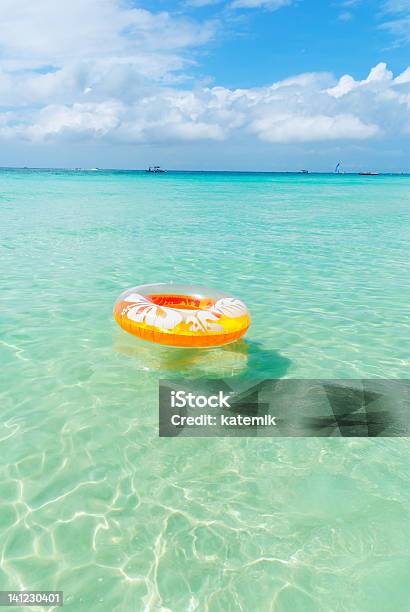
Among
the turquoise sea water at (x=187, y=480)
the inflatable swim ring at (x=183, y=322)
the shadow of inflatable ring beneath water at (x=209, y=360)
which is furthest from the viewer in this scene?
the shadow of inflatable ring beneath water at (x=209, y=360)

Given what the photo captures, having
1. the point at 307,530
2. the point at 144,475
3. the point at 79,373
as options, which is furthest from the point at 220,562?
the point at 79,373

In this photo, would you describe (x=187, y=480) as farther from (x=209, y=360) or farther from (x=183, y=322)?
(x=209, y=360)

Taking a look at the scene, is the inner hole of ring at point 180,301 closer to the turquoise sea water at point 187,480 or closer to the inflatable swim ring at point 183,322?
the inflatable swim ring at point 183,322

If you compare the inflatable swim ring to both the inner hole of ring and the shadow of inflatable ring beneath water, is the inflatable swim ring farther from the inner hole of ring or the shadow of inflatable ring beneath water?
the shadow of inflatable ring beneath water

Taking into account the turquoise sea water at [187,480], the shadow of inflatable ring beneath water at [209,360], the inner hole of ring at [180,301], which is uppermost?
the inner hole of ring at [180,301]

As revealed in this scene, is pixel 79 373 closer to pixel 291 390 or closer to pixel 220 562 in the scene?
pixel 291 390

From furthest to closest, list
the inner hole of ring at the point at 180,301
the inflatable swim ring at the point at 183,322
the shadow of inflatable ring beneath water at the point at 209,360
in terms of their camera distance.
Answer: the inner hole of ring at the point at 180,301 < the shadow of inflatable ring beneath water at the point at 209,360 < the inflatable swim ring at the point at 183,322

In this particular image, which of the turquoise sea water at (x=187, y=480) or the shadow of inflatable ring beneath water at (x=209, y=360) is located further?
the shadow of inflatable ring beneath water at (x=209, y=360)

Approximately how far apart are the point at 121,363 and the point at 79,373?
22.4 inches

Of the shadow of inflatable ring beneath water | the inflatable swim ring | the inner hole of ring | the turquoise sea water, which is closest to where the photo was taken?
the turquoise sea water

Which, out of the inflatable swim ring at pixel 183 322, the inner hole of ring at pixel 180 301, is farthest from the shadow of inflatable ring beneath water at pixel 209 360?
the inner hole of ring at pixel 180 301

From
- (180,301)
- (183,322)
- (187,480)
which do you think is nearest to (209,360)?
(183,322)

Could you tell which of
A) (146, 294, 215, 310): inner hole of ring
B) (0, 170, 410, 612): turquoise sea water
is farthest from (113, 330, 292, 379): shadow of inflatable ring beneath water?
(146, 294, 215, 310): inner hole of ring

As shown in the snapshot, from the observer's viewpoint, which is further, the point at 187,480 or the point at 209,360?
the point at 209,360
